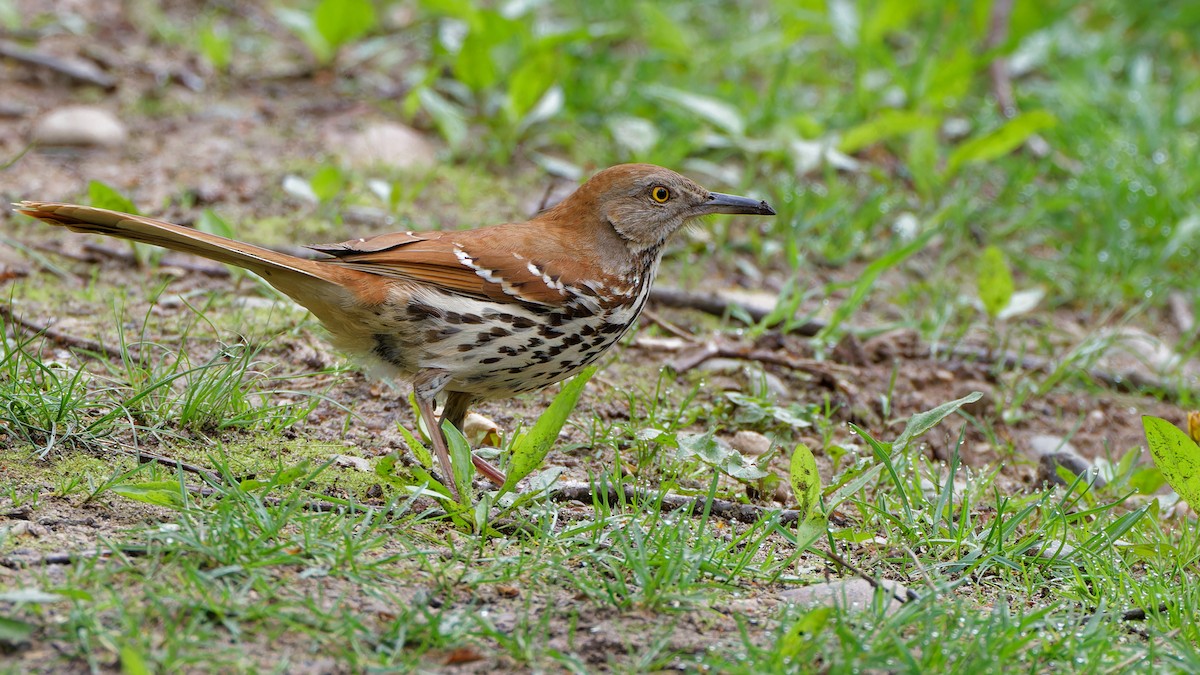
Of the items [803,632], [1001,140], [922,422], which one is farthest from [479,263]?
[1001,140]

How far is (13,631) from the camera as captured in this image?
2.77 meters

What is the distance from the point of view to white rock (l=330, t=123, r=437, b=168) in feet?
22.6

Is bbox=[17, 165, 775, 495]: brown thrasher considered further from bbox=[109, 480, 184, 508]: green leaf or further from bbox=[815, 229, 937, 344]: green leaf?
bbox=[815, 229, 937, 344]: green leaf

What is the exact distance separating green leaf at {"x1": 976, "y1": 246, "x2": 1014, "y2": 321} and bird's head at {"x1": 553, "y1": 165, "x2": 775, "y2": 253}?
5.21ft

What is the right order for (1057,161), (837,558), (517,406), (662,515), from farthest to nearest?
(1057,161), (517,406), (662,515), (837,558)

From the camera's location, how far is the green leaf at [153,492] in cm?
336

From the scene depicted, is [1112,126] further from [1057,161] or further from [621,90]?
[621,90]

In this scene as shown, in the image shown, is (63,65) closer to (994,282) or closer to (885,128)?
(885,128)

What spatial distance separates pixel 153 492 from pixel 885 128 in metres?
4.99

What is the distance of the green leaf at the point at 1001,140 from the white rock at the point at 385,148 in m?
2.97

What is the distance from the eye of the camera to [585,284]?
425 centimetres

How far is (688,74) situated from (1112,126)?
8.78 feet

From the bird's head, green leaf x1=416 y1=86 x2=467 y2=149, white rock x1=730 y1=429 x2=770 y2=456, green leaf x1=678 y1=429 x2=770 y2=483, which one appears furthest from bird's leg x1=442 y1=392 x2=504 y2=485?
green leaf x1=416 y1=86 x2=467 y2=149

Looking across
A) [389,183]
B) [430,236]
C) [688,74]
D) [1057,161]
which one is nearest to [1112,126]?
[1057,161]
